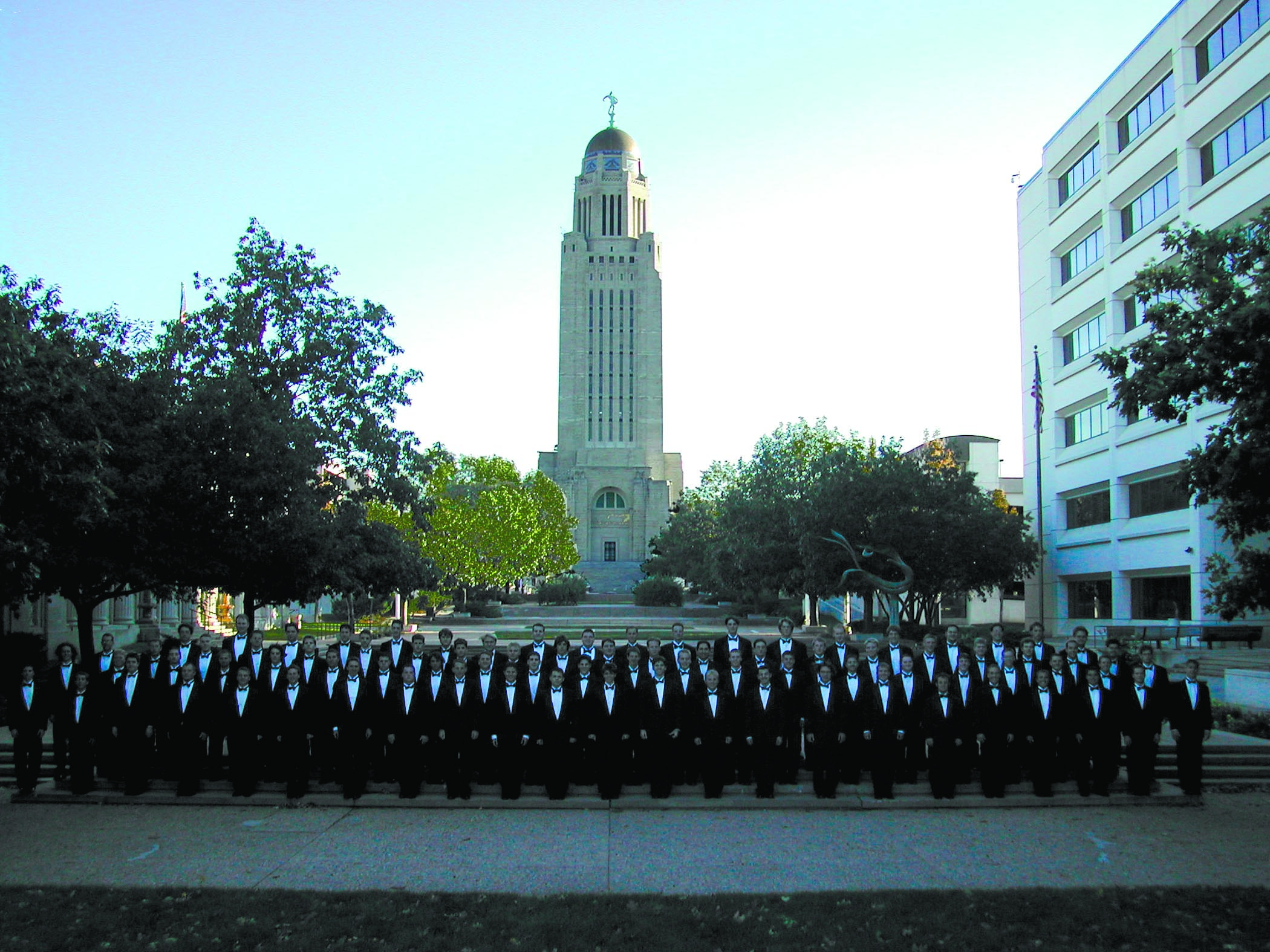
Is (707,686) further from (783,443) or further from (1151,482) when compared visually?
(783,443)

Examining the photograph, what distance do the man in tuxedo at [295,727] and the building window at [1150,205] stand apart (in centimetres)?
3308

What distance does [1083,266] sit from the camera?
41.9 metres

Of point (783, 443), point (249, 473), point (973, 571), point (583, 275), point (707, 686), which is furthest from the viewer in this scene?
point (583, 275)

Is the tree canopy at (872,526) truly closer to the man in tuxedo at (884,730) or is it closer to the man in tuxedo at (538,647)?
the man in tuxedo at (538,647)

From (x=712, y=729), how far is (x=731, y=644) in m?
2.96

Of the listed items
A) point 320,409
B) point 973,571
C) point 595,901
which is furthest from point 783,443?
point 595,901

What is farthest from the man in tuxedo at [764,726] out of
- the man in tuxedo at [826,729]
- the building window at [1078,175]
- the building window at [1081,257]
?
the building window at [1078,175]

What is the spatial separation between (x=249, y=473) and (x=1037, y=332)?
34.8m

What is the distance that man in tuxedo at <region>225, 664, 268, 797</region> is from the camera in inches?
468

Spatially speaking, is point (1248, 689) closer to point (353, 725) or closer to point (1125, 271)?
point (353, 725)

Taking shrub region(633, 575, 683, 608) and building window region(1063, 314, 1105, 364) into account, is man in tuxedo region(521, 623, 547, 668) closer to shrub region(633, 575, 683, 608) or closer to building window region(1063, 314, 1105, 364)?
building window region(1063, 314, 1105, 364)

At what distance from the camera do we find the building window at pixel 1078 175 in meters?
41.1

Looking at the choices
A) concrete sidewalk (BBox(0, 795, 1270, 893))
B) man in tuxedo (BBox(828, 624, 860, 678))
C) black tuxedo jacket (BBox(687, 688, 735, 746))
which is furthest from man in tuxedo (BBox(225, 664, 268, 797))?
man in tuxedo (BBox(828, 624, 860, 678))

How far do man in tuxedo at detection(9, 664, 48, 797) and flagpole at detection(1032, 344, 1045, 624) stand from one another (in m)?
31.9
